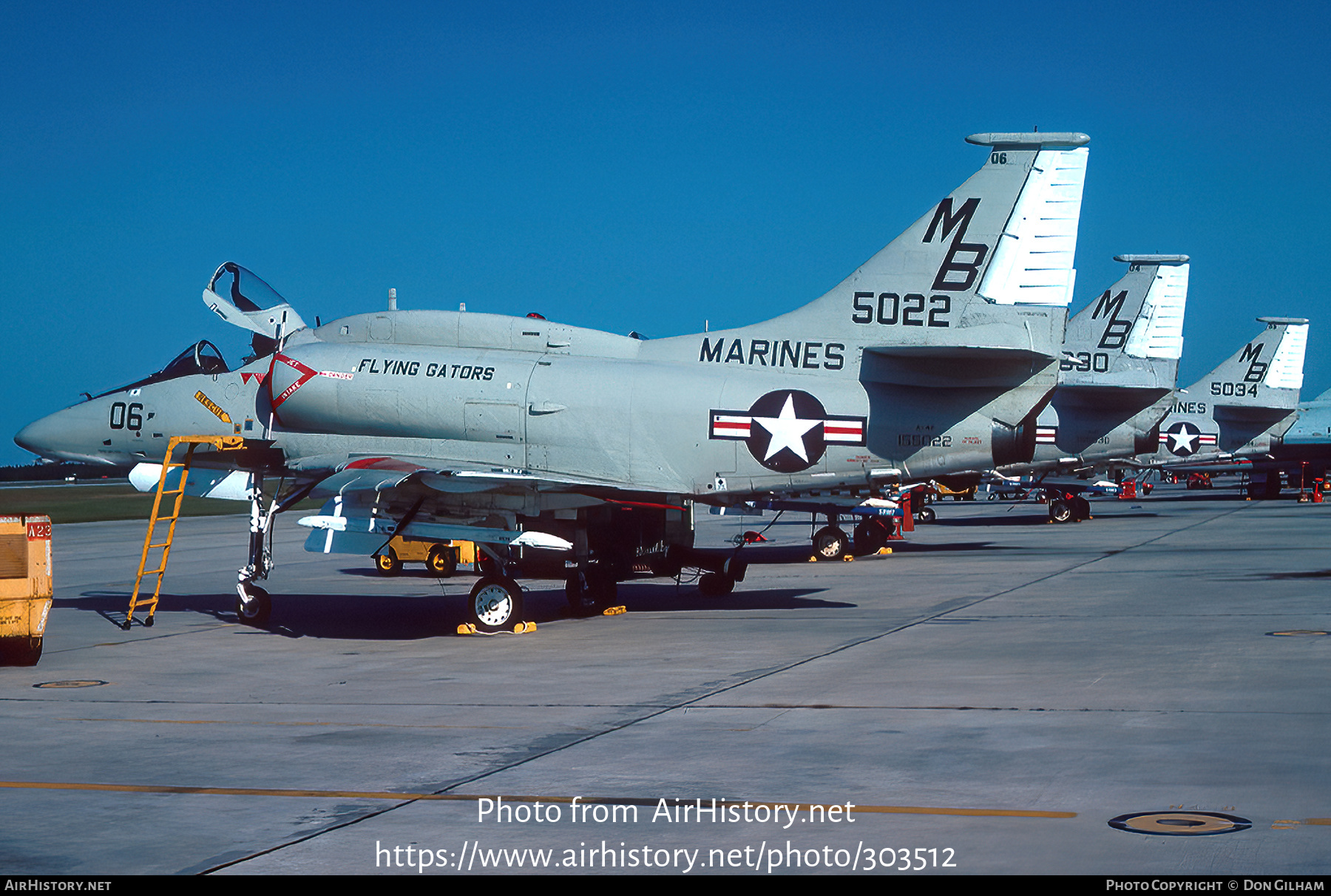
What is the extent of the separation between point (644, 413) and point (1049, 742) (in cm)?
884

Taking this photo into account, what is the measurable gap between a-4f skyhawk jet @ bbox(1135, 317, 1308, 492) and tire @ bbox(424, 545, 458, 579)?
35085mm

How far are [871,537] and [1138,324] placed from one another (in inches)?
395

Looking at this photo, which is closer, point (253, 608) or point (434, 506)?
point (434, 506)

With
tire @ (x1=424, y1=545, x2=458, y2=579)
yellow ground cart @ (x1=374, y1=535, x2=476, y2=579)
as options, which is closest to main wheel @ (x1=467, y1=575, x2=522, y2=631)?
tire @ (x1=424, y1=545, x2=458, y2=579)

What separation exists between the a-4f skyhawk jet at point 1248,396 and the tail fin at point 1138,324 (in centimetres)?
1801

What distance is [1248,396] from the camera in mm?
52594

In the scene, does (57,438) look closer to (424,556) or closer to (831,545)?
(424,556)

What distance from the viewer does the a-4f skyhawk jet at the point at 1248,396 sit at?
2042 inches

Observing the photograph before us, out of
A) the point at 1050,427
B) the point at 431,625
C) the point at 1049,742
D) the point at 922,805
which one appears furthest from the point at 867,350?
the point at 1050,427

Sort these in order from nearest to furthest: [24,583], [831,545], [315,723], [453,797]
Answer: [453,797]
[315,723]
[24,583]
[831,545]

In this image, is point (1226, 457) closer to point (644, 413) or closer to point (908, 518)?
point (908, 518)

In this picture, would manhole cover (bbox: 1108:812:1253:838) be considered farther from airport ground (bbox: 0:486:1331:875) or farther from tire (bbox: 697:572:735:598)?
tire (bbox: 697:572:735:598)

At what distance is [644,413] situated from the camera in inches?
664

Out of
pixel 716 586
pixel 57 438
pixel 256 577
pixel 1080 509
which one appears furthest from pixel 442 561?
pixel 1080 509
